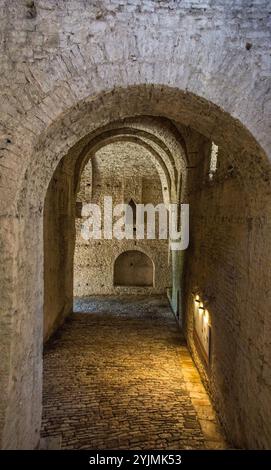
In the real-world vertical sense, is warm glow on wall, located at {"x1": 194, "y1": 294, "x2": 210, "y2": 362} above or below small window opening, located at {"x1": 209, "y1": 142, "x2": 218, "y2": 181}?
below

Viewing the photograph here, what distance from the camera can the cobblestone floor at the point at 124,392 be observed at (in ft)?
16.1

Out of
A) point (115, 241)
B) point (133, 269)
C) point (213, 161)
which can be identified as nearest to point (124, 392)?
point (213, 161)

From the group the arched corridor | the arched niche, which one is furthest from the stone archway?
the arched niche

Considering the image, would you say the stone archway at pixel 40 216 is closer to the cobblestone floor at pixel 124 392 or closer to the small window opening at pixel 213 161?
the cobblestone floor at pixel 124 392

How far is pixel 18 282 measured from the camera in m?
3.45

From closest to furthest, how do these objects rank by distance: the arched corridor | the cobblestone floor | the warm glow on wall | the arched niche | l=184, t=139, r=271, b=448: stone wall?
1. the arched corridor
2. l=184, t=139, r=271, b=448: stone wall
3. the cobblestone floor
4. the warm glow on wall
5. the arched niche

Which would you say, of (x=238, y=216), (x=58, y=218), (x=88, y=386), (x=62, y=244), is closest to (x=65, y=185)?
(x=58, y=218)

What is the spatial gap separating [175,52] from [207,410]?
18.2ft

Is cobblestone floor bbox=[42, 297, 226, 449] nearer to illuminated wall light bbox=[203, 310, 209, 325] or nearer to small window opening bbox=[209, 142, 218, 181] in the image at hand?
illuminated wall light bbox=[203, 310, 209, 325]

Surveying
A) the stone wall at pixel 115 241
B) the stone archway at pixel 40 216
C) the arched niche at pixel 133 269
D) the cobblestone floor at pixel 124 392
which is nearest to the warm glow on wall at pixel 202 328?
the cobblestone floor at pixel 124 392

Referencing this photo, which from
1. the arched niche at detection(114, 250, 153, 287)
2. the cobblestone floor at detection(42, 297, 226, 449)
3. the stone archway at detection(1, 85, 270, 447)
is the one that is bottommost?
the cobblestone floor at detection(42, 297, 226, 449)

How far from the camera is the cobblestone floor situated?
193 inches

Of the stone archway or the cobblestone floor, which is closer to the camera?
the stone archway

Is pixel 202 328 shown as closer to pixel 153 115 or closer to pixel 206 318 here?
pixel 206 318
